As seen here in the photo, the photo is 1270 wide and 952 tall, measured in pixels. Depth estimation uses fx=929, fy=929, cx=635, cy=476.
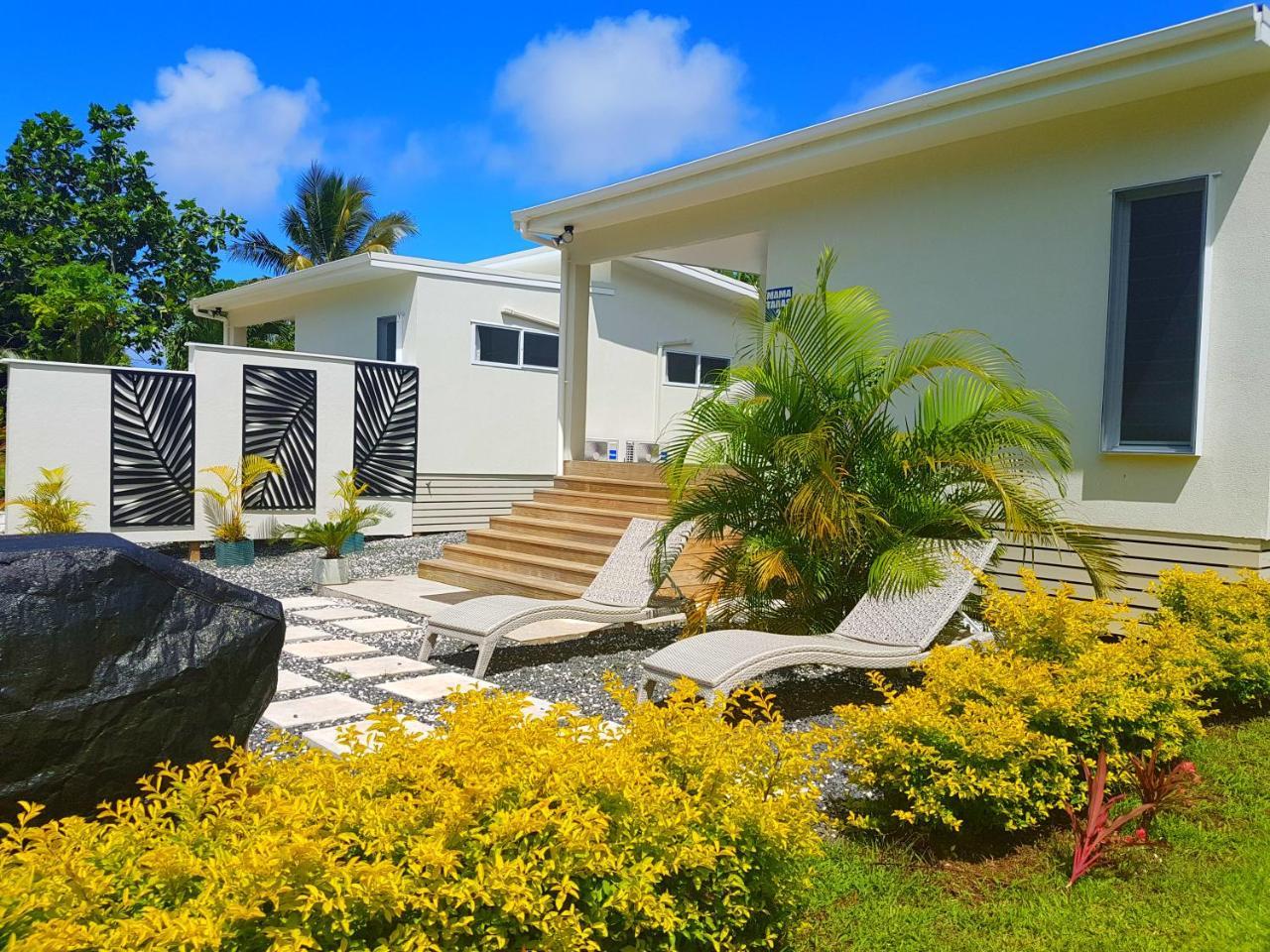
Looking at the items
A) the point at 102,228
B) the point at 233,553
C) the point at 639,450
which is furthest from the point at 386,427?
the point at 102,228

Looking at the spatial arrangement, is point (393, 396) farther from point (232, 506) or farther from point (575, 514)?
point (575, 514)

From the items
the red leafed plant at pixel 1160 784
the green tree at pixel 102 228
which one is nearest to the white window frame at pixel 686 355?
the red leafed plant at pixel 1160 784

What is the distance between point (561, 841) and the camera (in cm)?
232

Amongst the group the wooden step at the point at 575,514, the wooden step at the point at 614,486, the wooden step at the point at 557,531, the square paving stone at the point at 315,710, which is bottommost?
the square paving stone at the point at 315,710

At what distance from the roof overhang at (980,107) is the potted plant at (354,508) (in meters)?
5.32

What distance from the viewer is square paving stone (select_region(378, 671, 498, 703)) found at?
19.7 feet

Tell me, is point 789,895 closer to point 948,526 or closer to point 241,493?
point 948,526

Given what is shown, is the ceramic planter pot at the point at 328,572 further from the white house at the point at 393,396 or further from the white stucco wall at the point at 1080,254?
the white stucco wall at the point at 1080,254

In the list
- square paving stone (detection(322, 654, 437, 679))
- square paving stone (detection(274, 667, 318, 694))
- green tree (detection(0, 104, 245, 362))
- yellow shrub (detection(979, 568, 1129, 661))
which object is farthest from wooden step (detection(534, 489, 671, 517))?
green tree (detection(0, 104, 245, 362))

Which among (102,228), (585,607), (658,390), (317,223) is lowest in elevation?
(585,607)

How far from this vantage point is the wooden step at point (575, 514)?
33.3ft

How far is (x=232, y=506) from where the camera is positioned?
12305mm

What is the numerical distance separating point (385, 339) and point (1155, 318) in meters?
11.2

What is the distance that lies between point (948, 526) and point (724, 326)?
1056 cm
